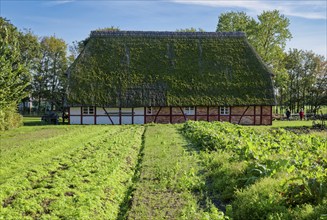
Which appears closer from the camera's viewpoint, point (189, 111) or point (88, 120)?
point (88, 120)

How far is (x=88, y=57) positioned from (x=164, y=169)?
972 inches

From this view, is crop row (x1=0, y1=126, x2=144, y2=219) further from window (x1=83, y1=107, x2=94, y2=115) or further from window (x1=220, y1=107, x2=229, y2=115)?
window (x1=220, y1=107, x2=229, y2=115)

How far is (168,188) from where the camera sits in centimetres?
950

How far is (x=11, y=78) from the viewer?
22.7 metres

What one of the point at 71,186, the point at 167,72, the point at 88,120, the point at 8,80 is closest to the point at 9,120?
the point at 8,80

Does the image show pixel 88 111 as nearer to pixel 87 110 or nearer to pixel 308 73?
pixel 87 110

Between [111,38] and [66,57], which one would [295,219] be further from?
[66,57]

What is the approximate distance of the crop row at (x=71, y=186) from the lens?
782 cm

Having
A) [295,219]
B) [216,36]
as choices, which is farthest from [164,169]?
[216,36]

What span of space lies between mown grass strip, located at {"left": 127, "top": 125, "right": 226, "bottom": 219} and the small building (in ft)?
60.2

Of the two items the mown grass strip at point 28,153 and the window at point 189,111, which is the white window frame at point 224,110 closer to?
the window at point 189,111

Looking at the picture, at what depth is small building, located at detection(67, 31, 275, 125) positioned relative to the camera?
32.1 metres

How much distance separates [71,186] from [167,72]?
24.8 meters

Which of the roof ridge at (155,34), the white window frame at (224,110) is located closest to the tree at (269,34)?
the roof ridge at (155,34)
